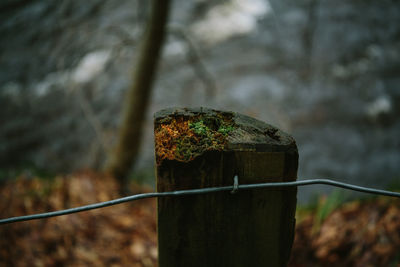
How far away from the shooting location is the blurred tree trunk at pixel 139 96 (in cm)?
273

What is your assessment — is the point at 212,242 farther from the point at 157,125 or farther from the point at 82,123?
the point at 82,123

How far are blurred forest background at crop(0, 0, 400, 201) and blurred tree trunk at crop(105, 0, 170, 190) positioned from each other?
0.67 m

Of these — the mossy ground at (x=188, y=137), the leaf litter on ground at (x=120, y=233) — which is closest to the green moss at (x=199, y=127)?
the mossy ground at (x=188, y=137)

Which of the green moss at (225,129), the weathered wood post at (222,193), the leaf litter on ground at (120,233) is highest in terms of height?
the green moss at (225,129)

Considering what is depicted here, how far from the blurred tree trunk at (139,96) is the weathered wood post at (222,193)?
2280mm

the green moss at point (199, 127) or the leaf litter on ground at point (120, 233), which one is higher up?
the green moss at point (199, 127)

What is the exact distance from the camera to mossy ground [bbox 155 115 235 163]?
660 millimetres

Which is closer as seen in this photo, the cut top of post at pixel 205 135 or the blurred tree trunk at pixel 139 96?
the cut top of post at pixel 205 135

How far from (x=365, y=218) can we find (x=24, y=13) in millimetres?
5314

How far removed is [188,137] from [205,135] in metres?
0.04

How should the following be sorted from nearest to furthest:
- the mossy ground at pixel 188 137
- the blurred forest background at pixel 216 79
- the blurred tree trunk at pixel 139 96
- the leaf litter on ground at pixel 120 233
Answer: the mossy ground at pixel 188 137 < the leaf litter on ground at pixel 120 233 < the blurred tree trunk at pixel 139 96 < the blurred forest background at pixel 216 79

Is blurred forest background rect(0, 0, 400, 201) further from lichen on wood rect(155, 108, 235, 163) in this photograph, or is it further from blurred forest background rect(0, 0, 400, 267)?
lichen on wood rect(155, 108, 235, 163)

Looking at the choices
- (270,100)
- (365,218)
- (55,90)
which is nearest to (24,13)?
(55,90)

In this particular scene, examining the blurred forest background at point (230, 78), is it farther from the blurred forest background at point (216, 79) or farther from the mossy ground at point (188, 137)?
the mossy ground at point (188, 137)
